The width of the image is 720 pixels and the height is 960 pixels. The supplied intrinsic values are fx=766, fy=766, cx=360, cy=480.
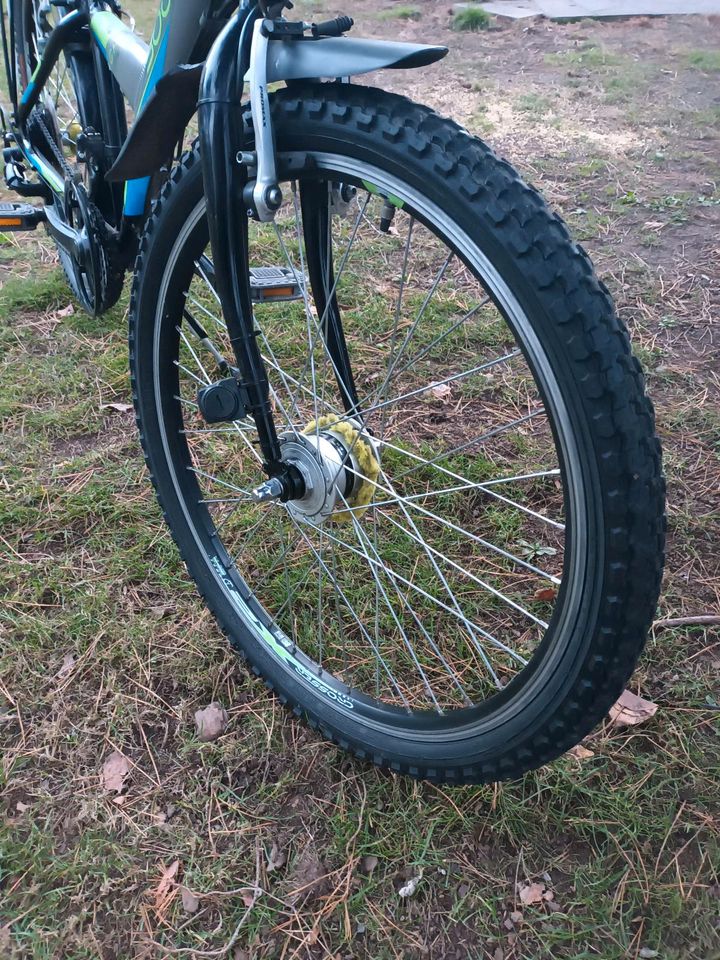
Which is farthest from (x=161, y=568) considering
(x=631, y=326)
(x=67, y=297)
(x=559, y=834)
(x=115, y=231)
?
(x=631, y=326)

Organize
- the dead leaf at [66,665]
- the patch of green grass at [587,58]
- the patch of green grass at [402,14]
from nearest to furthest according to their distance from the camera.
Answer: the dead leaf at [66,665] < the patch of green grass at [587,58] < the patch of green grass at [402,14]

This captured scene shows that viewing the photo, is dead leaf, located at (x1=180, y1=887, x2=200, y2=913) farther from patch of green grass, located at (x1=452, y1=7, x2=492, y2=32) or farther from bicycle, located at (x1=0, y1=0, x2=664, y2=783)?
patch of green grass, located at (x1=452, y1=7, x2=492, y2=32)

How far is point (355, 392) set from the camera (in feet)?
5.76

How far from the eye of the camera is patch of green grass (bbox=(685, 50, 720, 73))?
5102mm

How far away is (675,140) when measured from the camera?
402cm

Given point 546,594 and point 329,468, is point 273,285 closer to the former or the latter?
point 329,468

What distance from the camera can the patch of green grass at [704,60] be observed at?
5102 millimetres

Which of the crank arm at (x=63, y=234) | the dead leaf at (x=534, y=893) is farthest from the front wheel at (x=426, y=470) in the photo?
the crank arm at (x=63, y=234)

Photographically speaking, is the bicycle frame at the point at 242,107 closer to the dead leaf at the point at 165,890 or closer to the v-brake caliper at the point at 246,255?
the v-brake caliper at the point at 246,255

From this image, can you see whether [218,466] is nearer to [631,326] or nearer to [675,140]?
[631,326]

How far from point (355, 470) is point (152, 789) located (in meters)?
0.73

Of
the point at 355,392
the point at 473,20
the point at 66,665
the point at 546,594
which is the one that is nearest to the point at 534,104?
the point at 473,20

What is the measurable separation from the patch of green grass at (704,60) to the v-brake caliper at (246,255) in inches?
189

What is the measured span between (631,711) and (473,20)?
644 cm
